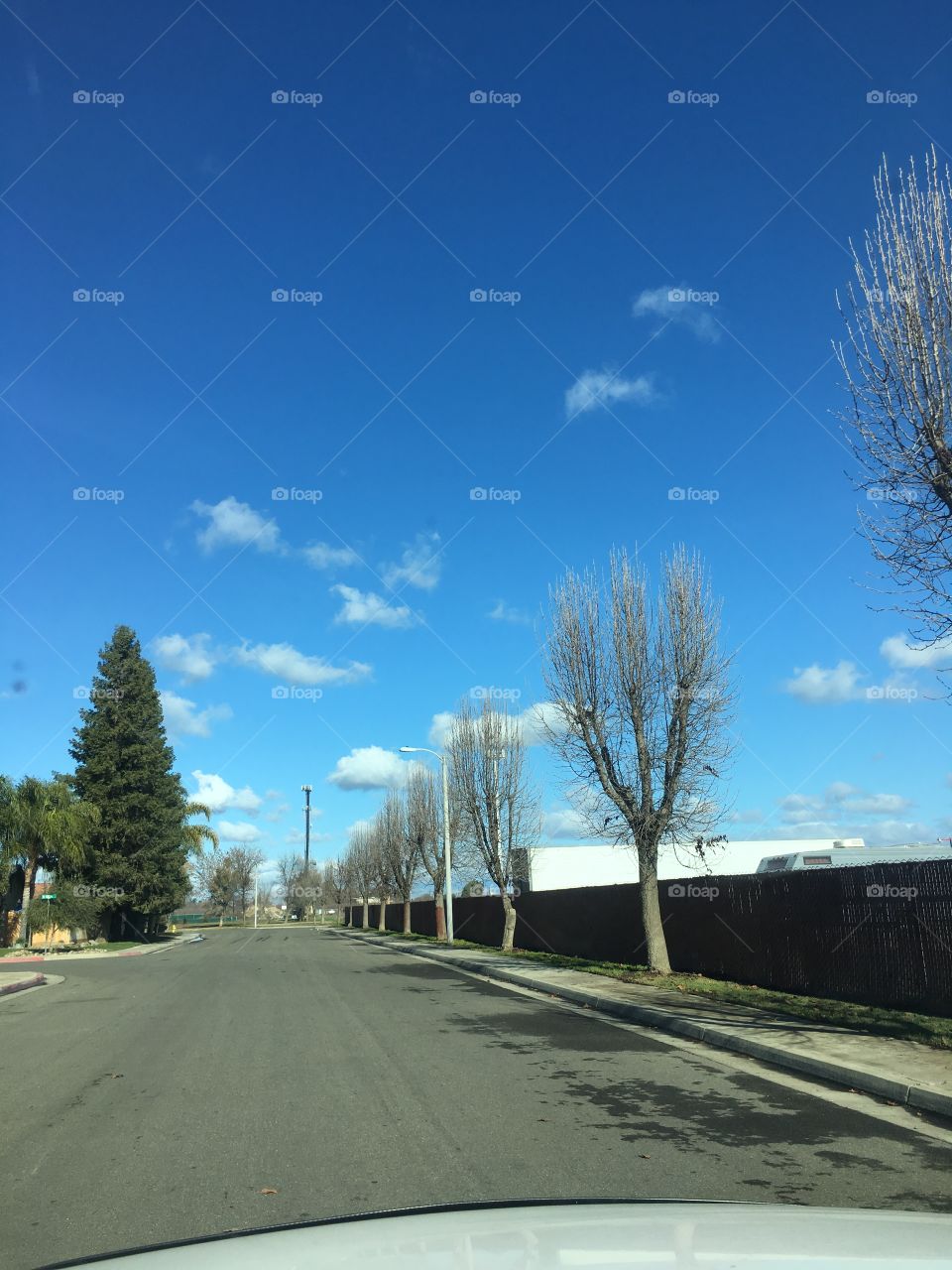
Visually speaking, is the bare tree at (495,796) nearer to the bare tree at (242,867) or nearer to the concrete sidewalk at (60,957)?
the concrete sidewalk at (60,957)

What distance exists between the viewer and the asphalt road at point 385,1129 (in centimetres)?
530

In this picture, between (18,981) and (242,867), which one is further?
(242,867)

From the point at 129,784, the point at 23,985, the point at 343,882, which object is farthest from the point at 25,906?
the point at 343,882

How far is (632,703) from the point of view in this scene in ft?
63.1

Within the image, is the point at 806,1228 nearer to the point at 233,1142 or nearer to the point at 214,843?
the point at 233,1142

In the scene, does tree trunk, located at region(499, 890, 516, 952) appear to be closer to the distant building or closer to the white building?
the distant building

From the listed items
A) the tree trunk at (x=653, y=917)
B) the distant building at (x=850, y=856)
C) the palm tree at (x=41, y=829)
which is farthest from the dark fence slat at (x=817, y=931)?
the palm tree at (x=41, y=829)

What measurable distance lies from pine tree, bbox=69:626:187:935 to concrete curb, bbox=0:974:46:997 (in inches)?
831

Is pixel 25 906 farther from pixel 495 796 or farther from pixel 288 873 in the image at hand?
pixel 288 873

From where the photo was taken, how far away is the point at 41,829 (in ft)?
117

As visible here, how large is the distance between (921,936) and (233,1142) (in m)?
9.30

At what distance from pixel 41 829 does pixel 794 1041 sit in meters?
32.4

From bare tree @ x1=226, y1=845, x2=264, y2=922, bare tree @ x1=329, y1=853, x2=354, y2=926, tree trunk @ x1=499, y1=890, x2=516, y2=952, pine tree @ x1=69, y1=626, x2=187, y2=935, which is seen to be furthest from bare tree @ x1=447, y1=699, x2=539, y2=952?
bare tree @ x1=226, y1=845, x2=264, y2=922

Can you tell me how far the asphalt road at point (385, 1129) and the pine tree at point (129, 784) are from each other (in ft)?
109
